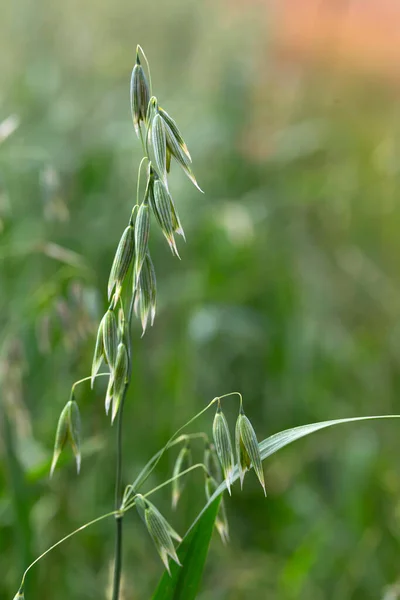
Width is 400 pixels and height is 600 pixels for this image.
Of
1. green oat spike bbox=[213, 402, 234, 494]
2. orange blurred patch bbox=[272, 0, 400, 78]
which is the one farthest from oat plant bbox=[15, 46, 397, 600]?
orange blurred patch bbox=[272, 0, 400, 78]

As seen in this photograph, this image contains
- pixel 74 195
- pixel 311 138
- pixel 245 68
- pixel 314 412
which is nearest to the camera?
pixel 314 412

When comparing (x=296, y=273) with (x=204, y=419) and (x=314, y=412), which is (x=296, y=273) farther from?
(x=204, y=419)

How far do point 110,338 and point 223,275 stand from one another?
1.00 meters

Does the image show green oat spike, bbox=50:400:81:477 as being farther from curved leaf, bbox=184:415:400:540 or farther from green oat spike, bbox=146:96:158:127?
green oat spike, bbox=146:96:158:127

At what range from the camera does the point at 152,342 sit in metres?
1.67

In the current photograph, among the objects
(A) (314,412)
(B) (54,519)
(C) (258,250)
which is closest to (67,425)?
(B) (54,519)

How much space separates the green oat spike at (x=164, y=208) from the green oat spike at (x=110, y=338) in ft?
0.26

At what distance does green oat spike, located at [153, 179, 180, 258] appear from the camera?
0.51 m

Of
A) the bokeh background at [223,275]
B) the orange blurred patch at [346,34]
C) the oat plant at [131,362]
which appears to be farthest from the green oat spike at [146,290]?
the orange blurred patch at [346,34]

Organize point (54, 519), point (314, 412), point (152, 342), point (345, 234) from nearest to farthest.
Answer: point (54, 519) < point (314, 412) < point (152, 342) < point (345, 234)

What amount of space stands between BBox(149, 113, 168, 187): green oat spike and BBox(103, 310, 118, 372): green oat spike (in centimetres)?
12

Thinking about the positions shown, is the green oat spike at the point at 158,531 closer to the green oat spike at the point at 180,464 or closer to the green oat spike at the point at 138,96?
the green oat spike at the point at 180,464

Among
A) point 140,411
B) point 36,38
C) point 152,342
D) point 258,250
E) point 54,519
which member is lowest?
point 54,519

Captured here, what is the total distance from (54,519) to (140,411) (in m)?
0.31
